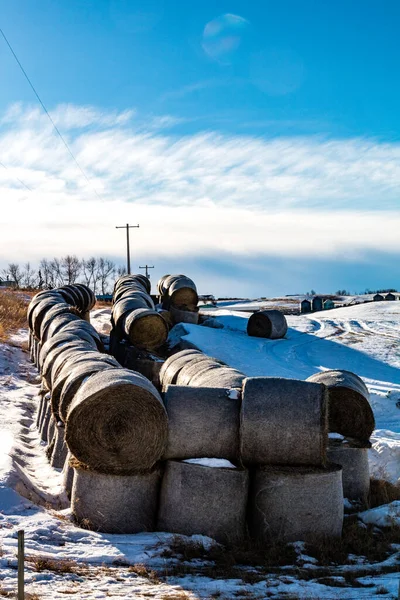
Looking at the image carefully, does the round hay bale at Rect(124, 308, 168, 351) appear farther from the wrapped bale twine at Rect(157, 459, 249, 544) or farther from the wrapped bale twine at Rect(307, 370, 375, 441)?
the wrapped bale twine at Rect(157, 459, 249, 544)

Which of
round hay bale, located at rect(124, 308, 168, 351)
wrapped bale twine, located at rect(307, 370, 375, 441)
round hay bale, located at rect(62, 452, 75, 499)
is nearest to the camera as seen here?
round hay bale, located at rect(62, 452, 75, 499)

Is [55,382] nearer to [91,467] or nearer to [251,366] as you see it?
[91,467]

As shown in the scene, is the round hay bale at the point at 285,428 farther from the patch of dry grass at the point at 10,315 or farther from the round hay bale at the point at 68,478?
the patch of dry grass at the point at 10,315

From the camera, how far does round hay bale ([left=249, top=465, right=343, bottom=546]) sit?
23.4ft

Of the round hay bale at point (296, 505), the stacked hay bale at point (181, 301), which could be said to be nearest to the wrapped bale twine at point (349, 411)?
the round hay bale at point (296, 505)

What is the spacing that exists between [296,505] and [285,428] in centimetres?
89

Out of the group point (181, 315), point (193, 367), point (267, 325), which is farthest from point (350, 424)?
point (181, 315)

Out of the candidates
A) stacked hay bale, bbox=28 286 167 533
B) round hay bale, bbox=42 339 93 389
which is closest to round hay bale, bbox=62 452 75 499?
stacked hay bale, bbox=28 286 167 533

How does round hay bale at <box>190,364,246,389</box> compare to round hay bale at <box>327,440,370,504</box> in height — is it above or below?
above

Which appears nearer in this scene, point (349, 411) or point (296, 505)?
point (296, 505)

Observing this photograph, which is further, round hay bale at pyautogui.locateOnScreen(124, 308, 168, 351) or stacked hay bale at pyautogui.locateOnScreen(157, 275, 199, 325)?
stacked hay bale at pyautogui.locateOnScreen(157, 275, 199, 325)

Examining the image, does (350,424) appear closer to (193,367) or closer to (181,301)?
(193,367)

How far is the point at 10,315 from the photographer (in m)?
25.6

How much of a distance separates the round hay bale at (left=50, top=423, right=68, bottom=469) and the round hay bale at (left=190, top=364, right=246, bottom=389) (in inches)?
83.1
